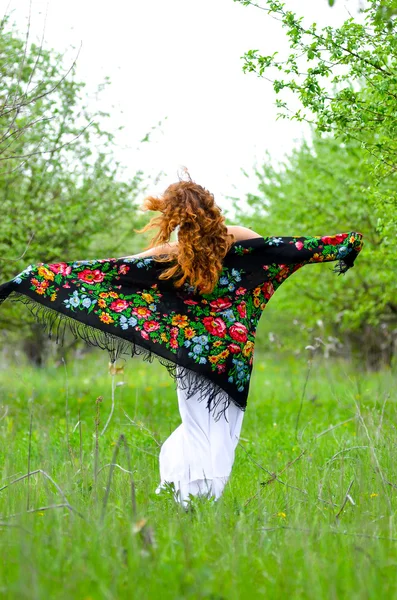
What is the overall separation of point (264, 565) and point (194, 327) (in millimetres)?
1927

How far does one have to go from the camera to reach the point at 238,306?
4633mm

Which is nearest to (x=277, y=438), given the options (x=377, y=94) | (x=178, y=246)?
(x=178, y=246)

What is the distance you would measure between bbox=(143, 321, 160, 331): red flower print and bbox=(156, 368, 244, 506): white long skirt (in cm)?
38

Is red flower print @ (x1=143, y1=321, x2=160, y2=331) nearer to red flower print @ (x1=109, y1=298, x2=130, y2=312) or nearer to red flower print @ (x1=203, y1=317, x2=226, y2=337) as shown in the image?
red flower print @ (x1=109, y1=298, x2=130, y2=312)

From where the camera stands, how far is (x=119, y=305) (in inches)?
185

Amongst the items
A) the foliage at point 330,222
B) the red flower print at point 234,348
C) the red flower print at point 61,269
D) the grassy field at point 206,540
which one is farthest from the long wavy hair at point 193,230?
the foliage at point 330,222

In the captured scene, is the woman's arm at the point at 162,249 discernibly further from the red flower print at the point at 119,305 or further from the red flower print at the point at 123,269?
the red flower print at the point at 119,305

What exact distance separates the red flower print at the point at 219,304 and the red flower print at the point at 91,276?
71 cm

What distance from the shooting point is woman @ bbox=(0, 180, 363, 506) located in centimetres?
445

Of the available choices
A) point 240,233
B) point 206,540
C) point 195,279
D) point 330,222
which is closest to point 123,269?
point 195,279

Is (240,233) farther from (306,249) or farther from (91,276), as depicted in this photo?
(91,276)

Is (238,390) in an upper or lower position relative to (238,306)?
lower

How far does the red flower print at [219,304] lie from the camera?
4.60 m

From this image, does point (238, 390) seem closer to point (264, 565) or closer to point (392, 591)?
point (264, 565)
